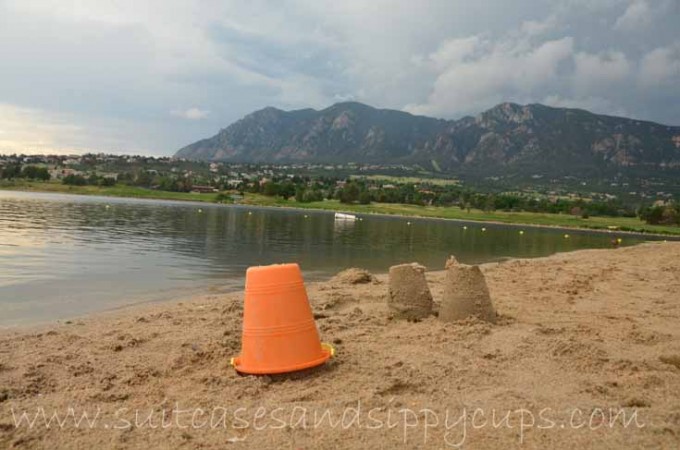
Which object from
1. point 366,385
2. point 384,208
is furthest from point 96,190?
point 366,385

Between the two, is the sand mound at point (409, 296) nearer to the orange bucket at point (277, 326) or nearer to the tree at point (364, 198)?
the orange bucket at point (277, 326)

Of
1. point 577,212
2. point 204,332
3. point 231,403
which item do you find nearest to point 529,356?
point 231,403

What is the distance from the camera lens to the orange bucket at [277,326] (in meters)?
6.72

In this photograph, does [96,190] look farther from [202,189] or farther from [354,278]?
[354,278]

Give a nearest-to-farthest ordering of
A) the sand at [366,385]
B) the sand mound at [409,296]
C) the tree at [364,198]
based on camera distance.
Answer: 1. the sand at [366,385]
2. the sand mound at [409,296]
3. the tree at [364,198]

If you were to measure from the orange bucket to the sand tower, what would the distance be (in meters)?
3.39

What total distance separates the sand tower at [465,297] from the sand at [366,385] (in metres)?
0.28

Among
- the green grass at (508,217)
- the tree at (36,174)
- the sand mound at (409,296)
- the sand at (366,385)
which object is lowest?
the green grass at (508,217)

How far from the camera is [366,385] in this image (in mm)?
6258

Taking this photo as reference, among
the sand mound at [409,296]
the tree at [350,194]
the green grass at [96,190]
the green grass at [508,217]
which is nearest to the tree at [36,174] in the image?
the green grass at [96,190]

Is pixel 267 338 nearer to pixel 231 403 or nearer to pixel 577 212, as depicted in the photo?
pixel 231 403

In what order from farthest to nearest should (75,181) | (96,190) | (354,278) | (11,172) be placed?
(11,172)
(75,181)
(96,190)
(354,278)

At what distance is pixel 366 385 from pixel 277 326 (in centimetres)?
132

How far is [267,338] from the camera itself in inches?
267
